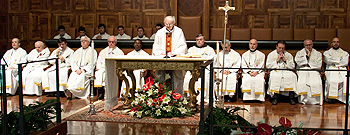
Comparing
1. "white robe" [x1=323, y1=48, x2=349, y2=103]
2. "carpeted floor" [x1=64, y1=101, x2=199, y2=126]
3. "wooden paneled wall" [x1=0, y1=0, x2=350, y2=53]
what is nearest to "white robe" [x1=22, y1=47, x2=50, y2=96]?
"carpeted floor" [x1=64, y1=101, x2=199, y2=126]

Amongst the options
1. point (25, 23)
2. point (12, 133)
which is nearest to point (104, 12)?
point (25, 23)

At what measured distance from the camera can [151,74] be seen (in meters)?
8.56

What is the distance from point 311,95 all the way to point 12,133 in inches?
226

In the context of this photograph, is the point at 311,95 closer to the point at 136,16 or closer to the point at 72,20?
the point at 136,16

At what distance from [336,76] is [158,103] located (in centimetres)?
390

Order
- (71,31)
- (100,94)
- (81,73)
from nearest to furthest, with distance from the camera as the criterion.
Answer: (100,94) → (81,73) → (71,31)

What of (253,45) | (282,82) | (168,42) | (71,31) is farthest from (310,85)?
(71,31)

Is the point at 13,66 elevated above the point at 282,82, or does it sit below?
above

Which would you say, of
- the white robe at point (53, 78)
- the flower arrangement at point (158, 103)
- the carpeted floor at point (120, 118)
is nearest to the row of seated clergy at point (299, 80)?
the flower arrangement at point (158, 103)

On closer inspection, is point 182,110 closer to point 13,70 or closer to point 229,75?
point 229,75

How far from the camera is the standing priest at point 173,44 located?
7.48 m

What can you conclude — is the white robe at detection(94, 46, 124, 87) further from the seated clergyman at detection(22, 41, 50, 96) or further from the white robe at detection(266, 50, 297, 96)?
the white robe at detection(266, 50, 297, 96)

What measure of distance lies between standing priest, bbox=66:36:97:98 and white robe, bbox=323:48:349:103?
486 cm

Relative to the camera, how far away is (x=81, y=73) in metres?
9.05
